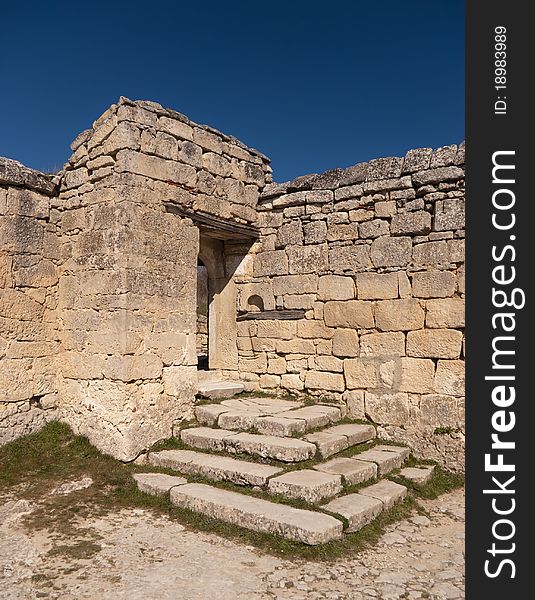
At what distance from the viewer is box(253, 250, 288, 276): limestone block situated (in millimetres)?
7684

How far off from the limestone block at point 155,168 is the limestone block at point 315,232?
1.63m

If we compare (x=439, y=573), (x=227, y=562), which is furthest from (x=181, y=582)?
(x=439, y=573)

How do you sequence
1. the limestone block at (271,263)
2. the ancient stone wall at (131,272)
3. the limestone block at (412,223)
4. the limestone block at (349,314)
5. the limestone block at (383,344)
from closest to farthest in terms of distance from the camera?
the ancient stone wall at (131,272), the limestone block at (412,223), the limestone block at (383,344), the limestone block at (349,314), the limestone block at (271,263)

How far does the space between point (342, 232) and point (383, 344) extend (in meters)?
1.52

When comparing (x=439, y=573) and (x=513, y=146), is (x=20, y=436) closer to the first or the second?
(x=439, y=573)

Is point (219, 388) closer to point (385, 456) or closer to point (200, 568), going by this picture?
point (385, 456)

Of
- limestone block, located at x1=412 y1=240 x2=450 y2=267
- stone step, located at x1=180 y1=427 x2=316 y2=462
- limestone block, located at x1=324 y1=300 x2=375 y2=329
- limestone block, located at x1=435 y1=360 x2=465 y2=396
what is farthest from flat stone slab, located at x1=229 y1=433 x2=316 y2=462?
limestone block, located at x1=412 y1=240 x2=450 y2=267

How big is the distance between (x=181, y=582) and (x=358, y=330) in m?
3.88

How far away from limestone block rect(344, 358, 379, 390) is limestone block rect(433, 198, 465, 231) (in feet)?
5.91

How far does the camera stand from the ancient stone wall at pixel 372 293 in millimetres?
6277

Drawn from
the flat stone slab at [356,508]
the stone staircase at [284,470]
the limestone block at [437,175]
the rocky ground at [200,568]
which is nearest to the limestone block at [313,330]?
the stone staircase at [284,470]

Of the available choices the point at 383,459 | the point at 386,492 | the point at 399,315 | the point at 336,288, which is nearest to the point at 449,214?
the point at 399,315

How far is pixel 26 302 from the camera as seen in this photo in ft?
21.1

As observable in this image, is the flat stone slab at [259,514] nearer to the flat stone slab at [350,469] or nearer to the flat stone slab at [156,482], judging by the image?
the flat stone slab at [156,482]
